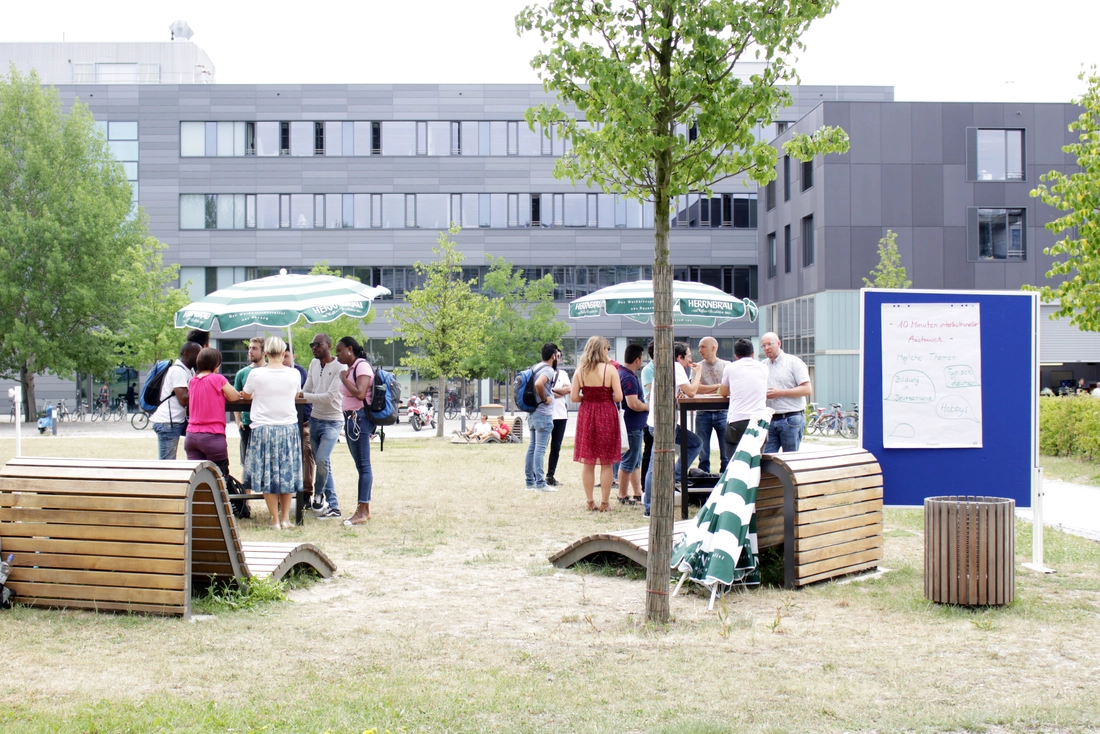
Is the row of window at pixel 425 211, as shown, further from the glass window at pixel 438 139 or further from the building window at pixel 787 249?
the building window at pixel 787 249

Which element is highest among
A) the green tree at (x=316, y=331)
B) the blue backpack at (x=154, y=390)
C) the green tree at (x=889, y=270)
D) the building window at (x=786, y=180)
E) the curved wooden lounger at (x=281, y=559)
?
the building window at (x=786, y=180)

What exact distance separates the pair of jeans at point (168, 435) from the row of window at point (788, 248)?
3404 centimetres

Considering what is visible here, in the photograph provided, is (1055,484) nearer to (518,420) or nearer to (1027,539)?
(1027,539)

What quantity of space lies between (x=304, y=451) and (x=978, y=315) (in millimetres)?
7167

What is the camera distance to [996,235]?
39.7m

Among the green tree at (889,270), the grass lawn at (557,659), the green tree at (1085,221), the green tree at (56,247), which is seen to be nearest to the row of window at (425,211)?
the green tree at (56,247)

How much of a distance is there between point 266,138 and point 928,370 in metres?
50.0

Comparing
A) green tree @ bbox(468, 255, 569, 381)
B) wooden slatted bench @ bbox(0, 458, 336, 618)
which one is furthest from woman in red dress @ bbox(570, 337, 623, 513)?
green tree @ bbox(468, 255, 569, 381)

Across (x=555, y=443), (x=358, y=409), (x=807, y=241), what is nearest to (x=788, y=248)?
(x=807, y=241)

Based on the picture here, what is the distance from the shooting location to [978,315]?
7.76m

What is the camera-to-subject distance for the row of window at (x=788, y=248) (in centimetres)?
4166

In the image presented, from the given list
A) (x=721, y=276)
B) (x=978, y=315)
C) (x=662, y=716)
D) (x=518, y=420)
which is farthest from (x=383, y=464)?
(x=721, y=276)

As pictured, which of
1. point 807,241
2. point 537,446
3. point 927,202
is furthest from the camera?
point 807,241

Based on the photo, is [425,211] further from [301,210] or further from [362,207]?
[301,210]
